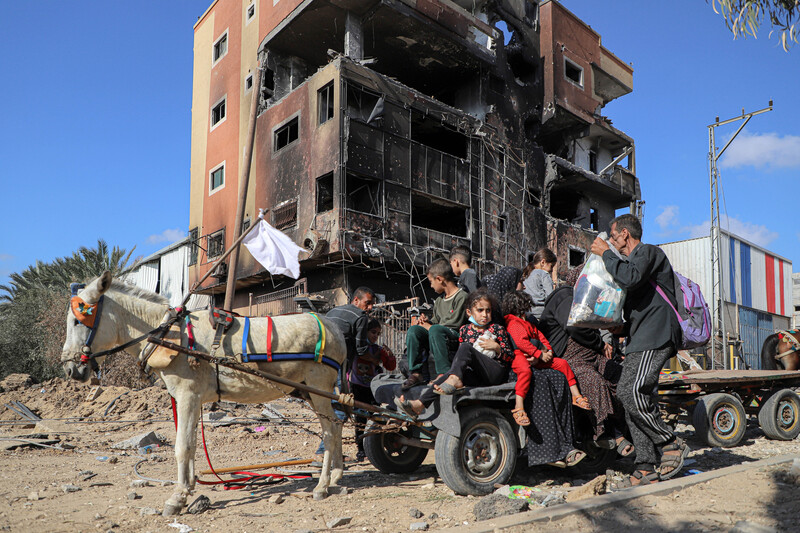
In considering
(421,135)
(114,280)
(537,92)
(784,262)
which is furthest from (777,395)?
(784,262)

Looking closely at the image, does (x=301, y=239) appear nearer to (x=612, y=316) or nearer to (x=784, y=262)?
(x=612, y=316)

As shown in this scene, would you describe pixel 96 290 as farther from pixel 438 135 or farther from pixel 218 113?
pixel 218 113

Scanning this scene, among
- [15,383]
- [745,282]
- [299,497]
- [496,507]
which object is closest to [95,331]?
[299,497]

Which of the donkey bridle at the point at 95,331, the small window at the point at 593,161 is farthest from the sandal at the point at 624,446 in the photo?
the small window at the point at 593,161

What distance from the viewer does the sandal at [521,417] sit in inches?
208

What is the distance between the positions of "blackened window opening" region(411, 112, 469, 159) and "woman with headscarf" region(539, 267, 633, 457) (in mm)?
17323

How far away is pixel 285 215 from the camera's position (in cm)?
2159

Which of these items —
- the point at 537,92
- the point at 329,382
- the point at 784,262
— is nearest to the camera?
the point at 329,382

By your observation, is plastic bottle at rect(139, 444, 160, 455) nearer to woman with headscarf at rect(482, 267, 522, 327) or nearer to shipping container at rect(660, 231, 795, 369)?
woman with headscarf at rect(482, 267, 522, 327)

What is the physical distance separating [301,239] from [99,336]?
14807 mm

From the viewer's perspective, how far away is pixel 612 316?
5.07m

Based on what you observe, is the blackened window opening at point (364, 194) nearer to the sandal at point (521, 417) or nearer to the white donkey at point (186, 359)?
the white donkey at point (186, 359)

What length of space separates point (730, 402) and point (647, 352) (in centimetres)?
460

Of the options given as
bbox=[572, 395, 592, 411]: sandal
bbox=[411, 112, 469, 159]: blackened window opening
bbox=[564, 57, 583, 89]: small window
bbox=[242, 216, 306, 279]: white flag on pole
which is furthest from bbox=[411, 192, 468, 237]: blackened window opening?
bbox=[572, 395, 592, 411]: sandal
